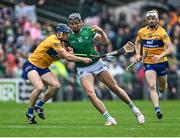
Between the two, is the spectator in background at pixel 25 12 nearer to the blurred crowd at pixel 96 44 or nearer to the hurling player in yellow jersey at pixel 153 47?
the blurred crowd at pixel 96 44

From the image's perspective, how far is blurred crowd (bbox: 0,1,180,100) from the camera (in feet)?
110

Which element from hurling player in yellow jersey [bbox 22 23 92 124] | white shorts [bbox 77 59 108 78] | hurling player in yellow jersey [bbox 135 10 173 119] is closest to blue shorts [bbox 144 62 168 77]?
hurling player in yellow jersey [bbox 135 10 173 119]

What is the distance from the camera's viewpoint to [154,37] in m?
21.2

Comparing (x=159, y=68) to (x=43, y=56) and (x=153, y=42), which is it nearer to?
(x=153, y=42)

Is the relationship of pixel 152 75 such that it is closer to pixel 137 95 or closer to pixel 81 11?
pixel 137 95

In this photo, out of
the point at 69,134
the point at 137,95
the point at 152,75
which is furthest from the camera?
the point at 137,95

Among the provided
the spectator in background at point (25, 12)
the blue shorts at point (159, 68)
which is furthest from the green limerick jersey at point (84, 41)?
the spectator in background at point (25, 12)

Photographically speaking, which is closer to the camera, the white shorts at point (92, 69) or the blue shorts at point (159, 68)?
the white shorts at point (92, 69)

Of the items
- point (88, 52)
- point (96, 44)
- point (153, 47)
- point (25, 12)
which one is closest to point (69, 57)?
point (88, 52)

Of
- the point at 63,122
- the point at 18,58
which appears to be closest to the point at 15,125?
the point at 63,122

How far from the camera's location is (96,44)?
114ft

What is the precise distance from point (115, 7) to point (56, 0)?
9.58 feet

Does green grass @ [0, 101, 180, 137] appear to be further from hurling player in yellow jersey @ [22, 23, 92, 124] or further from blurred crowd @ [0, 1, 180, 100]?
blurred crowd @ [0, 1, 180, 100]

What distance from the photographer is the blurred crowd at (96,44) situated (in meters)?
33.5
